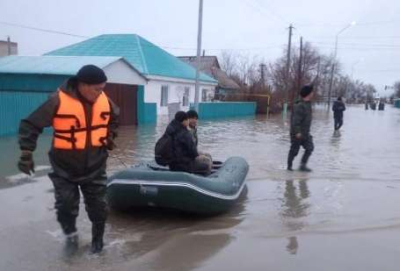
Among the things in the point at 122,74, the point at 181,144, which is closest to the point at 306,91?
the point at 181,144

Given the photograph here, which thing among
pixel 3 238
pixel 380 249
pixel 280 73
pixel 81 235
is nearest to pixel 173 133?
pixel 81 235

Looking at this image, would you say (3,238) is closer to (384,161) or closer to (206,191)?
(206,191)

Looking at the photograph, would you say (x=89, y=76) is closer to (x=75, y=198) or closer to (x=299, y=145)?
(x=75, y=198)

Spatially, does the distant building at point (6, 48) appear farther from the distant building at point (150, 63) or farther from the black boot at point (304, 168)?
the black boot at point (304, 168)

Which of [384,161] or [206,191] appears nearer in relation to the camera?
[206,191]

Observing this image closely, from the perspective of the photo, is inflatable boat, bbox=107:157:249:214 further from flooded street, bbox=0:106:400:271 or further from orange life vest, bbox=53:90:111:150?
orange life vest, bbox=53:90:111:150

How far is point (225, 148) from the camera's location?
14.2 meters

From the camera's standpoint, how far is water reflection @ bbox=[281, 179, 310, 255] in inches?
215

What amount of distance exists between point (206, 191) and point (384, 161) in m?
7.71

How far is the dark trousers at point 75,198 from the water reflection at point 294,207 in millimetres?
2035

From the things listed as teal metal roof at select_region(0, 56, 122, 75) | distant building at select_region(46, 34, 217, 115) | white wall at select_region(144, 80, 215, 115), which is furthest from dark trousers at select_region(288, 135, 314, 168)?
white wall at select_region(144, 80, 215, 115)

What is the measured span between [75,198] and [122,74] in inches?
700

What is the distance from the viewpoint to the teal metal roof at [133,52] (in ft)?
89.2

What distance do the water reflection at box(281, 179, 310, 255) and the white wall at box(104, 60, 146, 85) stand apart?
13683 mm
